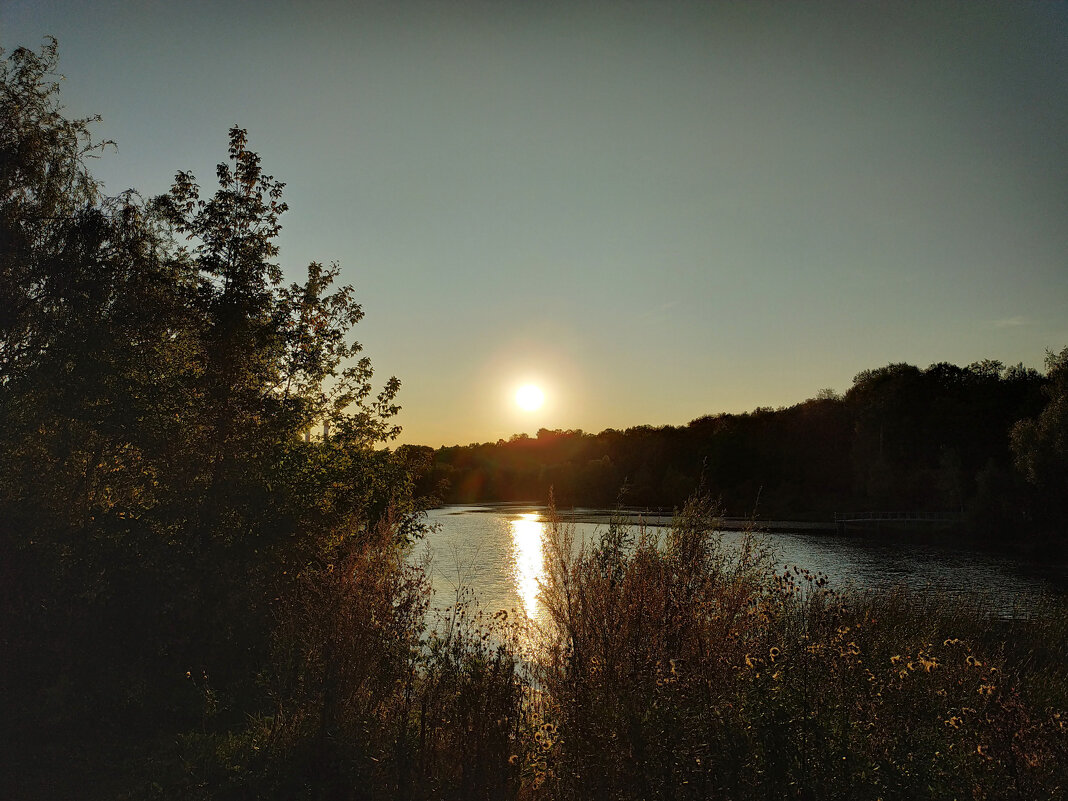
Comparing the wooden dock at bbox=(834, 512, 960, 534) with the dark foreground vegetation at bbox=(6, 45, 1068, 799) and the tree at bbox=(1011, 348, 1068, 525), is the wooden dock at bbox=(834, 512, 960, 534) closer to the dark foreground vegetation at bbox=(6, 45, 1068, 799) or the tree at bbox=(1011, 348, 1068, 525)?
the tree at bbox=(1011, 348, 1068, 525)

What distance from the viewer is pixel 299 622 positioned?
7.96m

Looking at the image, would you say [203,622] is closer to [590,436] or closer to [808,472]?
[808,472]

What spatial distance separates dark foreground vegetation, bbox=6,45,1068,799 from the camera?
4242 mm

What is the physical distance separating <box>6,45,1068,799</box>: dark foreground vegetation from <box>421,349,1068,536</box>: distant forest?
4191 cm

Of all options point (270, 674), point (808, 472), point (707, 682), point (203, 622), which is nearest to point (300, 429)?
point (203, 622)

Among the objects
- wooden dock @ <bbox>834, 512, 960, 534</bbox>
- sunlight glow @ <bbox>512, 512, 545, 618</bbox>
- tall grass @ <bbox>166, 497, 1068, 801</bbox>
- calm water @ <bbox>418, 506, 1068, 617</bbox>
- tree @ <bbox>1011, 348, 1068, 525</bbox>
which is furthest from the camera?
wooden dock @ <bbox>834, 512, 960, 534</bbox>

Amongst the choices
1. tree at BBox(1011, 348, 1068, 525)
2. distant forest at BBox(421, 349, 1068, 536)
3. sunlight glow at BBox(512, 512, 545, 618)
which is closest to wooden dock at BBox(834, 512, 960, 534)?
Result: distant forest at BBox(421, 349, 1068, 536)

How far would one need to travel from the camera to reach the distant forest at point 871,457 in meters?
50.0

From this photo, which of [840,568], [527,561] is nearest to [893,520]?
[840,568]

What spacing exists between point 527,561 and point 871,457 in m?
52.6

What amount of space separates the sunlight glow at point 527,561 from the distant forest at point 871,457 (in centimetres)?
577

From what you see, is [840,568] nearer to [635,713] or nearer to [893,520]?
[893,520]

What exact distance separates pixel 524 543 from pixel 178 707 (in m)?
37.0

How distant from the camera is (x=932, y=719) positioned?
430 cm
